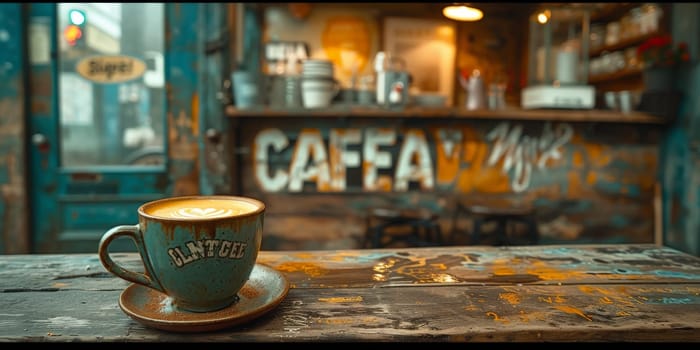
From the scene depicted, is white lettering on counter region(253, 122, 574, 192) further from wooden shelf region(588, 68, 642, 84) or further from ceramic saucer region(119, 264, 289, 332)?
ceramic saucer region(119, 264, 289, 332)

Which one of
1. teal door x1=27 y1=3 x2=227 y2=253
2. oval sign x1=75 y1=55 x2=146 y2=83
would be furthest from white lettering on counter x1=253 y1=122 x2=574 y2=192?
oval sign x1=75 y1=55 x2=146 y2=83

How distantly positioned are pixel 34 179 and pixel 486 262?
3.19 m

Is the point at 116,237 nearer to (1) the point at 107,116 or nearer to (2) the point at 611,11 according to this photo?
(1) the point at 107,116

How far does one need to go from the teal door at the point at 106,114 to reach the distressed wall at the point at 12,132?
0.21 ft

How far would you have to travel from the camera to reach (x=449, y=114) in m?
3.16

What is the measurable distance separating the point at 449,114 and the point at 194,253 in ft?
8.71

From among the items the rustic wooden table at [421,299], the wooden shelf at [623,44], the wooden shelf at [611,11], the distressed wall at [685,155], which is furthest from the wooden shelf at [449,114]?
the rustic wooden table at [421,299]

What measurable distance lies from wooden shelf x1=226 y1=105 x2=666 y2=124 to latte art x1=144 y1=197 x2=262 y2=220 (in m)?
2.28

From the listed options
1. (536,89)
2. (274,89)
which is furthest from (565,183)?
(274,89)

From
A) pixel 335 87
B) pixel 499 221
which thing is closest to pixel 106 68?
pixel 335 87

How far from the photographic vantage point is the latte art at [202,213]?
2.51 ft

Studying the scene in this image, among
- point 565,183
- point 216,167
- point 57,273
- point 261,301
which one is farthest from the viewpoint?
point 565,183

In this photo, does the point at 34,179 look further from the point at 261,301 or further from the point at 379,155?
the point at 261,301

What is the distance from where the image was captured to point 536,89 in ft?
11.4
